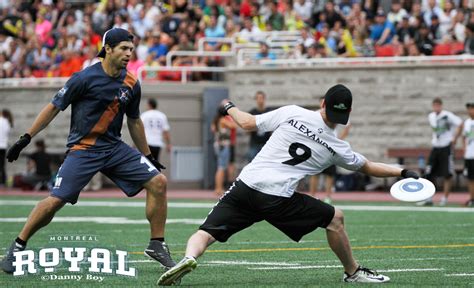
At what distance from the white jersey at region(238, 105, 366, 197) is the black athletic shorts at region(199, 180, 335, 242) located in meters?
0.07

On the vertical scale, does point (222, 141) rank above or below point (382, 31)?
below

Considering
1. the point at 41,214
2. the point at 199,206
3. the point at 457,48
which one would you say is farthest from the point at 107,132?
the point at 457,48

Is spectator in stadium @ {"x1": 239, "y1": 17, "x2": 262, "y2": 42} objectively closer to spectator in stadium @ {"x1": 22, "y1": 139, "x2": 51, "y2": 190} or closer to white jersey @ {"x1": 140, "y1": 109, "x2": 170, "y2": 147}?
white jersey @ {"x1": 140, "y1": 109, "x2": 170, "y2": 147}

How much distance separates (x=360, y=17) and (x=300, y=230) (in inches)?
704

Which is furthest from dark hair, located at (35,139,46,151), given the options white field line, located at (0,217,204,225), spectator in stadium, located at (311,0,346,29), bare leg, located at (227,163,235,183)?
white field line, located at (0,217,204,225)

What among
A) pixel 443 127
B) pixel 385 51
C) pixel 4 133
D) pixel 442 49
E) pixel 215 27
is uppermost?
pixel 215 27

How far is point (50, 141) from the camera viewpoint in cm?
3019

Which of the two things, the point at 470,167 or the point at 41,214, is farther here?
the point at 470,167

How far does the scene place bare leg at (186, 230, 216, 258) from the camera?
8711 millimetres

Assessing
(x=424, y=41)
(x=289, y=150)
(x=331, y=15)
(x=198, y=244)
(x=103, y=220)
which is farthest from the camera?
(x=331, y=15)

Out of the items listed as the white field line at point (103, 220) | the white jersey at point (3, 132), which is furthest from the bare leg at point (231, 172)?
the white field line at point (103, 220)

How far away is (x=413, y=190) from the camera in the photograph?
30.0 feet

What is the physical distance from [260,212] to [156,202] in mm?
1300

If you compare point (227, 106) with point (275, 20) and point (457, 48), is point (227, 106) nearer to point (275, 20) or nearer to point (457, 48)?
point (457, 48)
